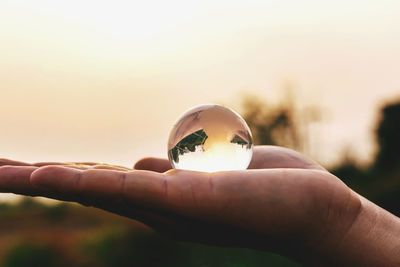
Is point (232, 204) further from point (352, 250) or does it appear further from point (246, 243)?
point (352, 250)

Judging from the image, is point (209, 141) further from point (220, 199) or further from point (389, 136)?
point (389, 136)

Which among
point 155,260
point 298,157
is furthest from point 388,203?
point 298,157

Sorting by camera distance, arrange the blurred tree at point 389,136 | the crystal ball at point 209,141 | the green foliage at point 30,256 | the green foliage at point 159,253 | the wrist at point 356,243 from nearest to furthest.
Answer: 1. the wrist at point 356,243
2. the crystal ball at point 209,141
3. the green foliage at point 159,253
4. the green foliage at point 30,256
5. the blurred tree at point 389,136

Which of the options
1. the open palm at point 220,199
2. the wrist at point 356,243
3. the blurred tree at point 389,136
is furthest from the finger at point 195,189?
the blurred tree at point 389,136

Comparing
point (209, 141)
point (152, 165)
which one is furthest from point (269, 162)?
point (152, 165)

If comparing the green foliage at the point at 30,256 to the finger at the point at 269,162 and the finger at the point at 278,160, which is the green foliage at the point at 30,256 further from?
the finger at the point at 278,160

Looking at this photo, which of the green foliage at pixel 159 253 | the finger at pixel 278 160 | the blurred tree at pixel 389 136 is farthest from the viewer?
the blurred tree at pixel 389 136

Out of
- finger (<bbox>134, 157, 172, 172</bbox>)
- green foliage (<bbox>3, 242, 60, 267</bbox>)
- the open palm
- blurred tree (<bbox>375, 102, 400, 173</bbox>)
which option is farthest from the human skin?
blurred tree (<bbox>375, 102, 400, 173</bbox>)
